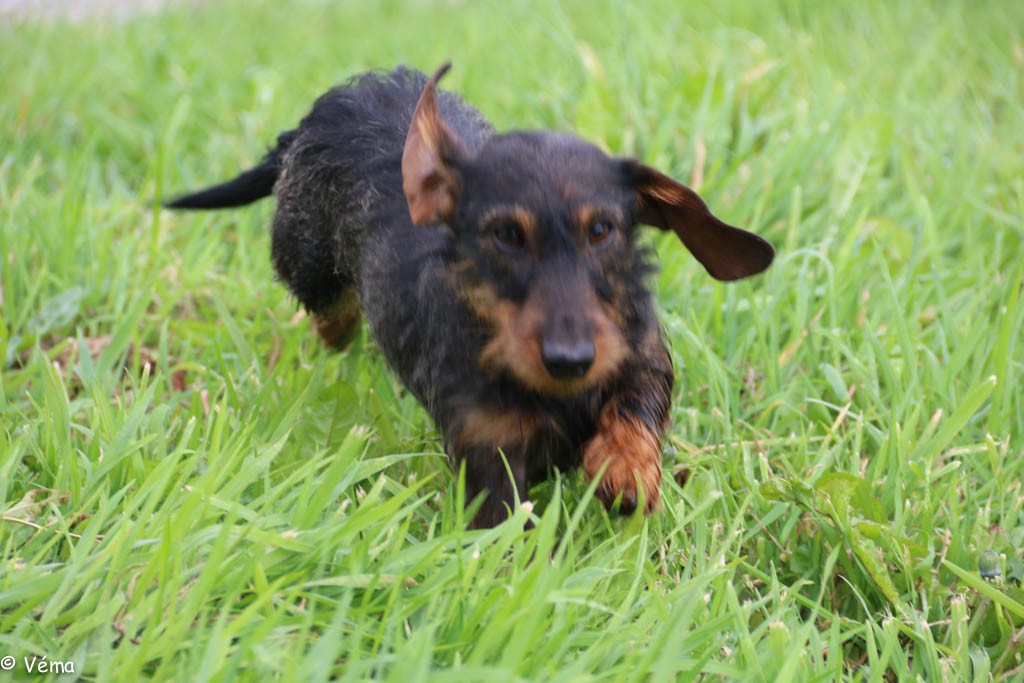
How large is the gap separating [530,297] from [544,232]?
6.1 inches

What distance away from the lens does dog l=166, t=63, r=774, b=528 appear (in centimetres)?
247

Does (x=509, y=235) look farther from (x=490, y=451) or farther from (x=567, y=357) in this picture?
(x=490, y=451)

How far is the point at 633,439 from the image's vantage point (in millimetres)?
2768

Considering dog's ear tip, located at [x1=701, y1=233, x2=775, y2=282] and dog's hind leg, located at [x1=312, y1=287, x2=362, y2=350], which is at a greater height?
dog's ear tip, located at [x1=701, y1=233, x2=775, y2=282]

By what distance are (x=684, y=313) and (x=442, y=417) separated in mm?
1378

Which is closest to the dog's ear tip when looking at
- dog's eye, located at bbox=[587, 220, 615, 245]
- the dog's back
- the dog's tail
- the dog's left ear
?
the dog's left ear

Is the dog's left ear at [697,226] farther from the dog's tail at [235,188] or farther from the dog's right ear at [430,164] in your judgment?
the dog's tail at [235,188]

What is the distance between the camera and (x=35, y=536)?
2471 millimetres

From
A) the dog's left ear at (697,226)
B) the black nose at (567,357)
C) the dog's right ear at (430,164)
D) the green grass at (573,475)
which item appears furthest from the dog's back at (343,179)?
the black nose at (567,357)

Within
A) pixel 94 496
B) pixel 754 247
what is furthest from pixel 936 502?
pixel 94 496

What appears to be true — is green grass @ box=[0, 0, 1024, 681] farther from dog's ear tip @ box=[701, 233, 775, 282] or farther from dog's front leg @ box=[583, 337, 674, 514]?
dog's ear tip @ box=[701, 233, 775, 282]

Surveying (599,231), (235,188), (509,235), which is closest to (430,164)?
(509,235)

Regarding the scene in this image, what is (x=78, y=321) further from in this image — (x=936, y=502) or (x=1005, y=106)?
(x=1005, y=106)

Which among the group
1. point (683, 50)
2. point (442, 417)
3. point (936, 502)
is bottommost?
point (936, 502)
